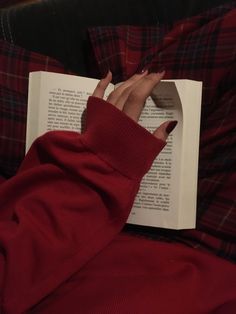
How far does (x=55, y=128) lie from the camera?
800 millimetres

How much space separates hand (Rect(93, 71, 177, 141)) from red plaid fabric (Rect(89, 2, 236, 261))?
0.07 m

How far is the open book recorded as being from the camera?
0.78 m

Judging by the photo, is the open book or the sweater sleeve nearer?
the sweater sleeve

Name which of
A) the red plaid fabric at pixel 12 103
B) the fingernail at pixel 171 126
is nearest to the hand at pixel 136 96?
the fingernail at pixel 171 126

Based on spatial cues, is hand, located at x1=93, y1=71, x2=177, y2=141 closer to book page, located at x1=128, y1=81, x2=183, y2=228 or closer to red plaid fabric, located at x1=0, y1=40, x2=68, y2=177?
book page, located at x1=128, y1=81, x2=183, y2=228

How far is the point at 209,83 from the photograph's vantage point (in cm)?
80

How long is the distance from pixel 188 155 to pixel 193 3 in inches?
13.7

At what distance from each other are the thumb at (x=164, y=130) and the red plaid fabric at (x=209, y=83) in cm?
7

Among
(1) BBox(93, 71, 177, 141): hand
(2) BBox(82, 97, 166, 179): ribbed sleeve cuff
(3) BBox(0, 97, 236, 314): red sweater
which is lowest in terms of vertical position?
(3) BBox(0, 97, 236, 314): red sweater

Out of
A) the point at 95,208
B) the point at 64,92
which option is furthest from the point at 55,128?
the point at 95,208

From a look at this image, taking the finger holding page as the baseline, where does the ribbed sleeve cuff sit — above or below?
below

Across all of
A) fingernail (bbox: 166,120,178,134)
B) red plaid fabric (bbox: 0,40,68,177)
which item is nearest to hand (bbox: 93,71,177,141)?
fingernail (bbox: 166,120,178,134)

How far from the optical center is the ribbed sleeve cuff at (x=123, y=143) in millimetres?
693

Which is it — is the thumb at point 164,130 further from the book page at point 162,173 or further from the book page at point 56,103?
the book page at point 56,103
